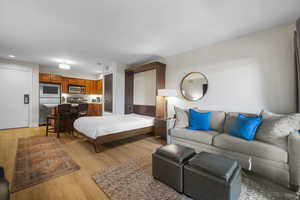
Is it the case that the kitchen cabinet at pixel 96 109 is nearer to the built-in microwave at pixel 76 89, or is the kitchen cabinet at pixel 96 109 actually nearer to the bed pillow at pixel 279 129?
the built-in microwave at pixel 76 89

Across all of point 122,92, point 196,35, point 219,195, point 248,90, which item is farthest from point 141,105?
point 219,195

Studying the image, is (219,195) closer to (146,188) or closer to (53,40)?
(146,188)

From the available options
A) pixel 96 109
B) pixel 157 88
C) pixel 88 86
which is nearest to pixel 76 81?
pixel 88 86

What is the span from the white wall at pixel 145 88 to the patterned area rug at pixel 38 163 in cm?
283

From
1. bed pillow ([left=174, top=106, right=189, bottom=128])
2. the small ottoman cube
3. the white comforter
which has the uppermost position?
bed pillow ([left=174, top=106, right=189, bottom=128])

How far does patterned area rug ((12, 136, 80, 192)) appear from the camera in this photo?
1769 mm

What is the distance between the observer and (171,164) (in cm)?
158

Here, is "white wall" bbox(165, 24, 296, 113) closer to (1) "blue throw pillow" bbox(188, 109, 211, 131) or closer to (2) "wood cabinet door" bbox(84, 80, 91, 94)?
(1) "blue throw pillow" bbox(188, 109, 211, 131)

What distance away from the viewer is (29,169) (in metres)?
2.02

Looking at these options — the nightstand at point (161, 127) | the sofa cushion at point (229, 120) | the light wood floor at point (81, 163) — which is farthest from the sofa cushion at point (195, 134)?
the light wood floor at point (81, 163)

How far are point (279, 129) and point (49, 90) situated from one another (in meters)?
7.21

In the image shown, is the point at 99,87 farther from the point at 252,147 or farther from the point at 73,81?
the point at 252,147

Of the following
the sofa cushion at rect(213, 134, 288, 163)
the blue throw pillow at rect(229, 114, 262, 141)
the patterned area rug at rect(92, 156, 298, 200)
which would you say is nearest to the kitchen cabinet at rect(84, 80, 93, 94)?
the patterned area rug at rect(92, 156, 298, 200)

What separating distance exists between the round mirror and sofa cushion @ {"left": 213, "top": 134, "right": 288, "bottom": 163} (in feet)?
4.58
